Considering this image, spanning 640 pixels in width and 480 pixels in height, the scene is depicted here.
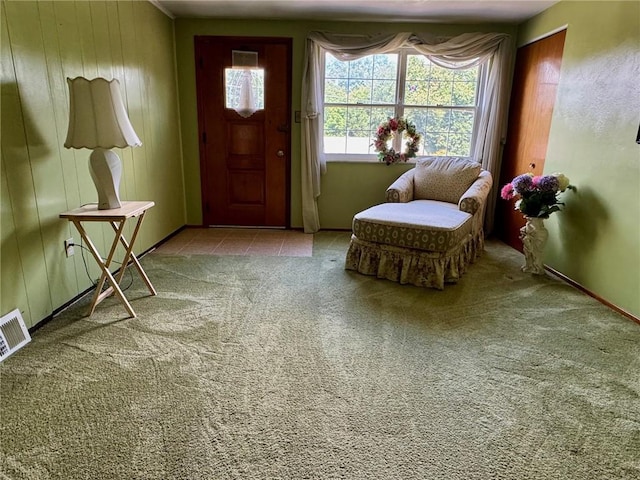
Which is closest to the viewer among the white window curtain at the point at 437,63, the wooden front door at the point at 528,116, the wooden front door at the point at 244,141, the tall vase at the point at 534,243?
the tall vase at the point at 534,243

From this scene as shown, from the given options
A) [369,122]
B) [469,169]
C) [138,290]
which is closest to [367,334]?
[138,290]

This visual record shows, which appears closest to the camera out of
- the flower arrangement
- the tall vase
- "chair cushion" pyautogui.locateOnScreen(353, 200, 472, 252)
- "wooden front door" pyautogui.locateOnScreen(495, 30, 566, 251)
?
"chair cushion" pyautogui.locateOnScreen(353, 200, 472, 252)

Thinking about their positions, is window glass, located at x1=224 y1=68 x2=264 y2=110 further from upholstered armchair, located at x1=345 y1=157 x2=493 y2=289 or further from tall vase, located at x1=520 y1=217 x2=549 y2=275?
tall vase, located at x1=520 y1=217 x2=549 y2=275

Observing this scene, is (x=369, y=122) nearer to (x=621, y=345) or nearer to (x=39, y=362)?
(x=621, y=345)

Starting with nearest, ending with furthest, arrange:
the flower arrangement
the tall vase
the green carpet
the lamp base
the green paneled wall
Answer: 1. the green carpet
2. the green paneled wall
3. the lamp base
4. the flower arrangement
5. the tall vase

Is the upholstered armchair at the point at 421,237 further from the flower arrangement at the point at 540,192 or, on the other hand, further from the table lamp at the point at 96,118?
the table lamp at the point at 96,118

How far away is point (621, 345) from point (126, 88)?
385 cm

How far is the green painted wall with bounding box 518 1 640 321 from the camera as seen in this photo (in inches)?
101

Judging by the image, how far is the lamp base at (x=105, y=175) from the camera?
235 cm

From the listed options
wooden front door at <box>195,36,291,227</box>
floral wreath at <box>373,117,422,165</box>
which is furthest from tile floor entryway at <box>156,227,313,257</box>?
floral wreath at <box>373,117,422,165</box>


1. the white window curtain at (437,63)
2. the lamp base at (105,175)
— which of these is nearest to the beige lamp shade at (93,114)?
the lamp base at (105,175)

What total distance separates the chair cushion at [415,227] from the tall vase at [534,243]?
0.47 m

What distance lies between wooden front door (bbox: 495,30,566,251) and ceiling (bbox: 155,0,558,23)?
0.38 m

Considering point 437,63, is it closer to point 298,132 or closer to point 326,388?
point 298,132
